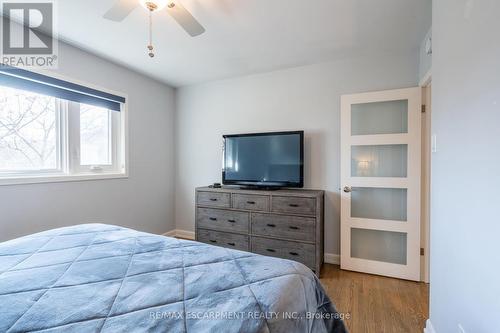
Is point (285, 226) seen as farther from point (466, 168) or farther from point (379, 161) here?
point (466, 168)

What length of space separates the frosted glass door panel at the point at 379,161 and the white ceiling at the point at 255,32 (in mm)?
1048

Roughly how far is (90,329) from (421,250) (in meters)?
2.75

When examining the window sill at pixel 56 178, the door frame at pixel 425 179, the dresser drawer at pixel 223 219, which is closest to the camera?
the window sill at pixel 56 178

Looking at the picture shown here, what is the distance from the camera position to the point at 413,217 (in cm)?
230

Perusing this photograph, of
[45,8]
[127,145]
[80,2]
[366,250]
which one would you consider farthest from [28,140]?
[366,250]

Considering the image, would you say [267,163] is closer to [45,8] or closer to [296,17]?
[296,17]

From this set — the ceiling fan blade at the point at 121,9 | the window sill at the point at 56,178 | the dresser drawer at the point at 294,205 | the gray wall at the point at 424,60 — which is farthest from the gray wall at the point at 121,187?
the gray wall at the point at 424,60

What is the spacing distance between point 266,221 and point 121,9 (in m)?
2.21

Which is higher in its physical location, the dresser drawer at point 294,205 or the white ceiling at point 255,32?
the white ceiling at point 255,32

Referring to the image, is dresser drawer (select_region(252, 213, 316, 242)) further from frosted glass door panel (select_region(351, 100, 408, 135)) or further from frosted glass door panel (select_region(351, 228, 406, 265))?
frosted glass door panel (select_region(351, 100, 408, 135))

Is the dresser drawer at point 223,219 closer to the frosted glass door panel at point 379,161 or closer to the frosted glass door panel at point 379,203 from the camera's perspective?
the frosted glass door panel at point 379,203

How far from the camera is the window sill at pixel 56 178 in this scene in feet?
6.41

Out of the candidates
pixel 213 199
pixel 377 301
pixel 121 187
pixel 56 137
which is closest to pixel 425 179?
pixel 377 301

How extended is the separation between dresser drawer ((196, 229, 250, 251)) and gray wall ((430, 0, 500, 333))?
175cm
